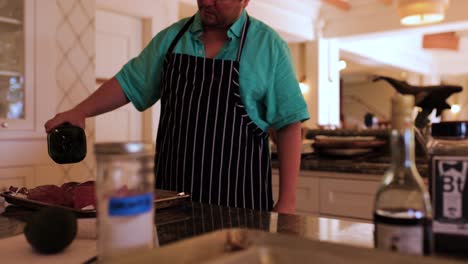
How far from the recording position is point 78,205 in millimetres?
876

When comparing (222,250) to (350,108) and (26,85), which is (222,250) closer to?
(26,85)

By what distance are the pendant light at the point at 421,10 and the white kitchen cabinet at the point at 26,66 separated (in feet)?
7.72

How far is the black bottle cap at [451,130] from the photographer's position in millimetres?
622

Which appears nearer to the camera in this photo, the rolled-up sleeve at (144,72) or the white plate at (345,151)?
the rolled-up sleeve at (144,72)

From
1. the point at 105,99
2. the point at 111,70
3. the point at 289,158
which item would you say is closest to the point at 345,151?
the point at 289,158

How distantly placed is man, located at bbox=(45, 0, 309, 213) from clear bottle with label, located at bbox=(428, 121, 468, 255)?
68 centimetres

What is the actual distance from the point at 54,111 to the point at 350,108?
9541 mm

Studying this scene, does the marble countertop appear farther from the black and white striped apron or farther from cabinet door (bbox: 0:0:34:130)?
cabinet door (bbox: 0:0:34:130)

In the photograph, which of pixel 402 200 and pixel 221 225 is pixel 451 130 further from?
pixel 221 225

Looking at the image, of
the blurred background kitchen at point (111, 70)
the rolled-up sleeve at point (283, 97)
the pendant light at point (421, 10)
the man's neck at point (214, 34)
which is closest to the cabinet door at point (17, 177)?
the blurred background kitchen at point (111, 70)

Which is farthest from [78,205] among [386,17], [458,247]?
[386,17]

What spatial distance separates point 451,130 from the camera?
627mm

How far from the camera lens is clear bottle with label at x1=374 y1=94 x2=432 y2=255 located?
49 cm

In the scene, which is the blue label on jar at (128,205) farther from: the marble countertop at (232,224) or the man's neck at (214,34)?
the man's neck at (214,34)
